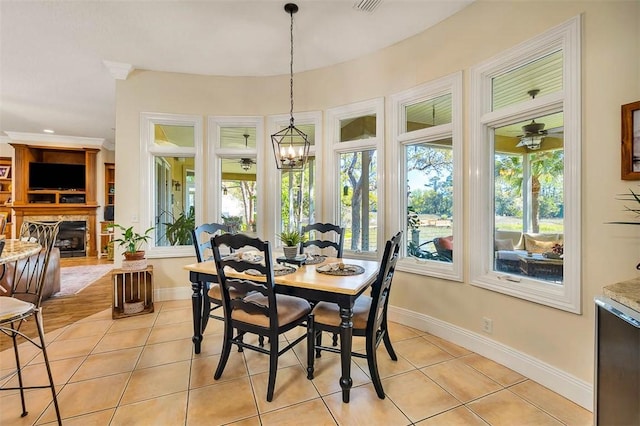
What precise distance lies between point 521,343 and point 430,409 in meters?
0.98

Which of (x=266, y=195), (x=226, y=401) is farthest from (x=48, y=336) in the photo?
(x=266, y=195)

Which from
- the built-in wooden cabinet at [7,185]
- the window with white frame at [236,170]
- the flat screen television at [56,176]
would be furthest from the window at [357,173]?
the built-in wooden cabinet at [7,185]

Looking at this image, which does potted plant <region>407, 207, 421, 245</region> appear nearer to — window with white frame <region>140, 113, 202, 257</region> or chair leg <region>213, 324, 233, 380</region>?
chair leg <region>213, 324, 233, 380</region>

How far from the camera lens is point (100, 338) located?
291 cm

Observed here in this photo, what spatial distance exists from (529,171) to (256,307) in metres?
2.39

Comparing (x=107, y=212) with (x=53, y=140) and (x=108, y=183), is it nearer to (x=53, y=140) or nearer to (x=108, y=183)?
(x=108, y=183)

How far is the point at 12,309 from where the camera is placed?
163 cm

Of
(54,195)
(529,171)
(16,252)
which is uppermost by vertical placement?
(54,195)

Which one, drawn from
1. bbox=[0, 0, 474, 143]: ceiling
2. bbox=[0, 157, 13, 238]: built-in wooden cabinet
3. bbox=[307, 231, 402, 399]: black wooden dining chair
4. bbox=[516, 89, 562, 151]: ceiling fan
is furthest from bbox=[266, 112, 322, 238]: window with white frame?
bbox=[0, 157, 13, 238]: built-in wooden cabinet

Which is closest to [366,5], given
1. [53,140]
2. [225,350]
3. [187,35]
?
[187,35]

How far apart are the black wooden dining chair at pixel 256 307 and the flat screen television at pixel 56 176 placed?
26.2 feet

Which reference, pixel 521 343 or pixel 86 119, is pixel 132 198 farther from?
pixel 521 343

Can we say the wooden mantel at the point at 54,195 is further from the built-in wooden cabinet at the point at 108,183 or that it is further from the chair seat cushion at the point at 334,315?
the chair seat cushion at the point at 334,315

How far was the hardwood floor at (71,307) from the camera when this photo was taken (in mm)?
3217
